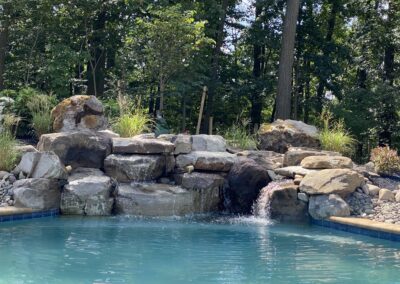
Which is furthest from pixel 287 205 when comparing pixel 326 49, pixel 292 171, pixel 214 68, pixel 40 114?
pixel 326 49

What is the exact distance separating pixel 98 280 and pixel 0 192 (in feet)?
13.2

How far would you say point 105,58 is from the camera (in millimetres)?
15031

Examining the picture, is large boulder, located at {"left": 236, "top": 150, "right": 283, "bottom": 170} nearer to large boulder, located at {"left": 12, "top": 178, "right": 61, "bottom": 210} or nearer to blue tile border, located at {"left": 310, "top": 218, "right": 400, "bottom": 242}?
blue tile border, located at {"left": 310, "top": 218, "right": 400, "bottom": 242}

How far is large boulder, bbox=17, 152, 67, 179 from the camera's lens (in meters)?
7.59

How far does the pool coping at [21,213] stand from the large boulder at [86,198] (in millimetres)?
230

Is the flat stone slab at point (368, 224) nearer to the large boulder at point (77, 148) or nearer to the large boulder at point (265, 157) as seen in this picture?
the large boulder at point (265, 157)

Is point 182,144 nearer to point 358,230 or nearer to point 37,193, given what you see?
point 37,193

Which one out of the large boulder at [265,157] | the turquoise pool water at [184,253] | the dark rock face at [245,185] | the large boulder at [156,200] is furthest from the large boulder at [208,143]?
the turquoise pool water at [184,253]

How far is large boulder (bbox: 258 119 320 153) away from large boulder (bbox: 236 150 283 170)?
48 cm

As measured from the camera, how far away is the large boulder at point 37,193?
7.17 metres

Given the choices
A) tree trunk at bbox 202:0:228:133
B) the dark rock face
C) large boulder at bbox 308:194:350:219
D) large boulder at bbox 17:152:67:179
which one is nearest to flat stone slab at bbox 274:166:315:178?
the dark rock face

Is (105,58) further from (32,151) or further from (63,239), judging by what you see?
(63,239)

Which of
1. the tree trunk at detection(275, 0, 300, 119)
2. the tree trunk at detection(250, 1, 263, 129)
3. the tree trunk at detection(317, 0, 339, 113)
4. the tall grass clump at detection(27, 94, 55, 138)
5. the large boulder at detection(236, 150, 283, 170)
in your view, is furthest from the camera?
the tree trunk at detection(317, 0, 339, 113)

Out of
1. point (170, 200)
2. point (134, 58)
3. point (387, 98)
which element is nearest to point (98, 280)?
point (170, 200)
